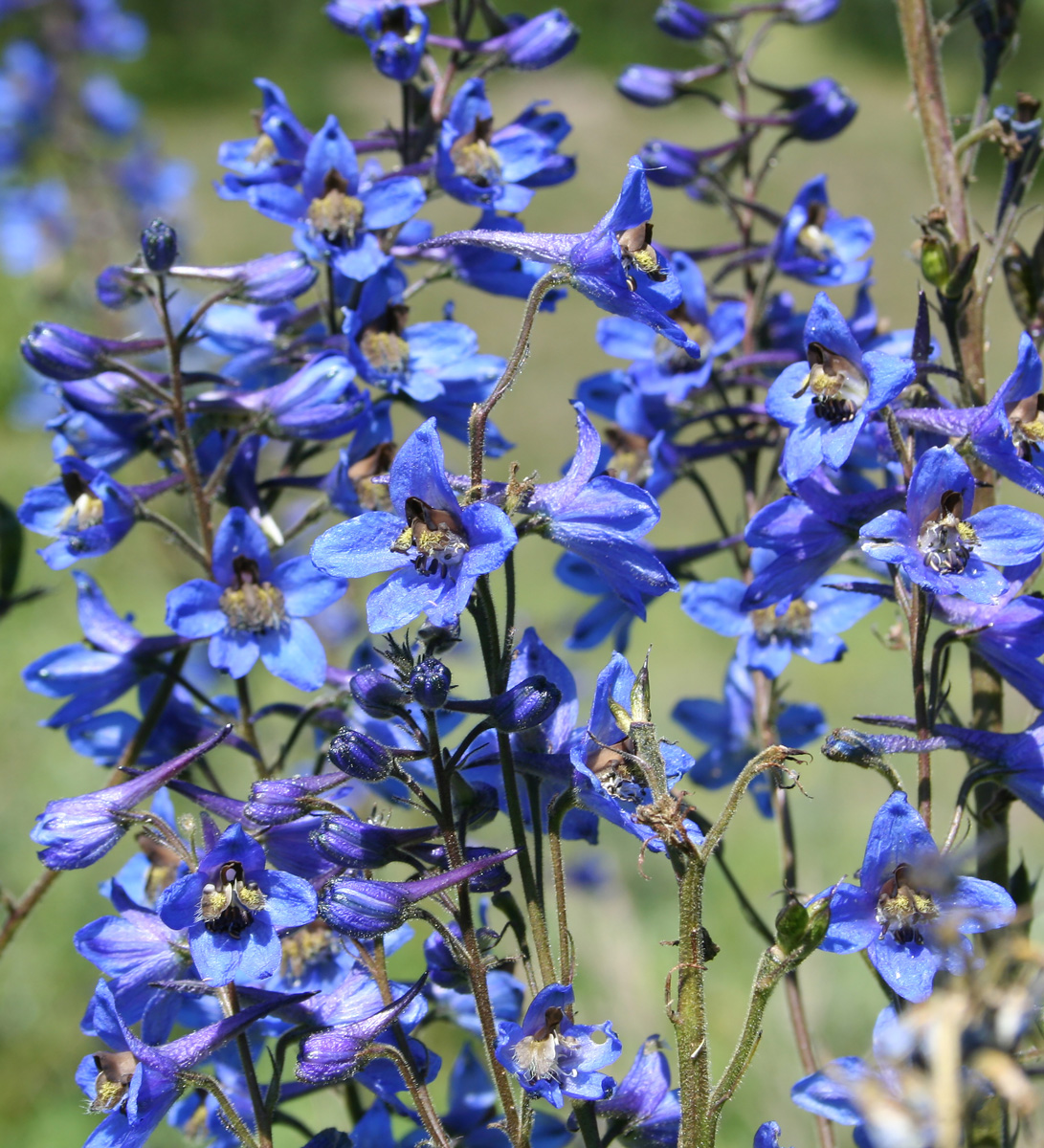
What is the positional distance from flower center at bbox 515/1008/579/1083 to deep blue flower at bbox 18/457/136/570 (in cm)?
67

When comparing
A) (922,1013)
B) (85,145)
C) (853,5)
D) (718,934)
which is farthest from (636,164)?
(853,5)

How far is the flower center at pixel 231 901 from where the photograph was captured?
933 millimetres

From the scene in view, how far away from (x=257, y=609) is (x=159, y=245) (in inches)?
14.3

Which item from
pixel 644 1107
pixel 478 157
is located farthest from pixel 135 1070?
pixel 478 157

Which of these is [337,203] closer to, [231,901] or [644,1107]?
[231,901]

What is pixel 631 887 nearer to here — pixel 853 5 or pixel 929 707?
pixel 929 707

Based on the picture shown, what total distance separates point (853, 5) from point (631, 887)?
1409 centimetres

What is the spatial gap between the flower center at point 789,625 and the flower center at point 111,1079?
0.82m

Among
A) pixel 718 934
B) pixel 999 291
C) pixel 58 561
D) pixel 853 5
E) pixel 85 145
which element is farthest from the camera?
pixel 853 5

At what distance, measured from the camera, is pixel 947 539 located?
1.03 meters

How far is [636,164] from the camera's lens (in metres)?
0.94

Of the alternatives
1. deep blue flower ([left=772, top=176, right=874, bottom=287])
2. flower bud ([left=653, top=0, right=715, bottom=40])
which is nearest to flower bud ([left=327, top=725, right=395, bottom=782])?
deep blue flower ([left=772, top=176, right=874, bottom=287])

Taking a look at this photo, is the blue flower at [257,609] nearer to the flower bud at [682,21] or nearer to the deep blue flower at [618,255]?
the deep blue flower at [618,255]

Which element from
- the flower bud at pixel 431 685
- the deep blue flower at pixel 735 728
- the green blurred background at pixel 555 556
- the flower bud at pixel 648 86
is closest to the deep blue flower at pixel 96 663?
the green blurred background at pixel 555 556
